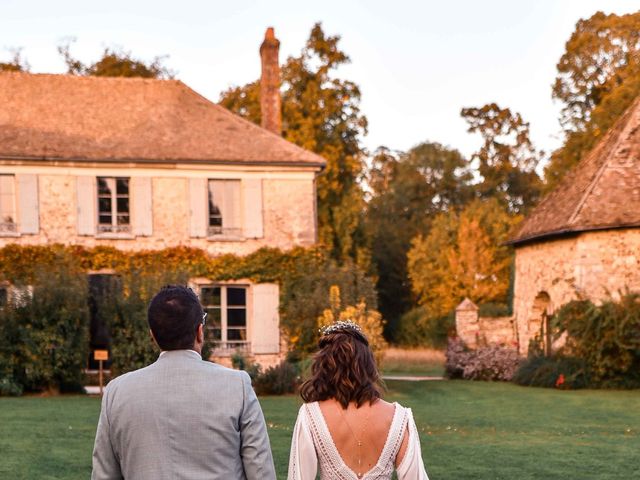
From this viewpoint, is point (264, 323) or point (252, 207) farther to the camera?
point (252, 207)

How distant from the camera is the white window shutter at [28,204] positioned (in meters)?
22.5

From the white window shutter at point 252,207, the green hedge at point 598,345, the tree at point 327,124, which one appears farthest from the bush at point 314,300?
the tree at point 327,124

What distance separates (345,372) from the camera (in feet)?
12.8

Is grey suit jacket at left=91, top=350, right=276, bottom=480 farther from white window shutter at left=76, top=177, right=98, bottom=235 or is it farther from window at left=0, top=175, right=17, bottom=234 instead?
window at left=0, top=175, right=17, bottom=234

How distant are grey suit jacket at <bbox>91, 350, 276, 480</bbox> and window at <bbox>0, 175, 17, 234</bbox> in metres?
20.0

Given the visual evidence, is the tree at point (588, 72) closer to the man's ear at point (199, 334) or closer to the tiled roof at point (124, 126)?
the tiled roof at point (124, 126)

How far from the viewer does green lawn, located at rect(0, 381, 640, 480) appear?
9977 millimetres

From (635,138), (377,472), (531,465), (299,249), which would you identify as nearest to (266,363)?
(299,249)

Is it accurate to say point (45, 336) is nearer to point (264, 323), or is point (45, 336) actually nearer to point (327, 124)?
point (264, 323)

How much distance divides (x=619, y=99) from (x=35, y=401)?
20.8 m

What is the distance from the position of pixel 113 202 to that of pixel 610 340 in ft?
37.2

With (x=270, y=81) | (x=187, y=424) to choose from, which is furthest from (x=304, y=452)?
(x=270, y=81)

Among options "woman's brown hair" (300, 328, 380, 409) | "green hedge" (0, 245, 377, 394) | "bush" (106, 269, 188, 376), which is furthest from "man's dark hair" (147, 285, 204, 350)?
"green hedge" (0, 245, 377, 394)

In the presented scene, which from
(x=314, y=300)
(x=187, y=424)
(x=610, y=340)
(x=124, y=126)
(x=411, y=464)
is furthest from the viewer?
(x=124, y=126)
